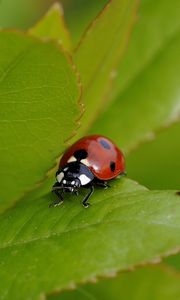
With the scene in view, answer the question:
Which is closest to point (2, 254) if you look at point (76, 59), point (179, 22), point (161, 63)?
point (76, 59)

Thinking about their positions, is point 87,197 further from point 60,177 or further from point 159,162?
point 159,162

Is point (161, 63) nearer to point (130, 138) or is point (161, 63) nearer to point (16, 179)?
point (130, 138)

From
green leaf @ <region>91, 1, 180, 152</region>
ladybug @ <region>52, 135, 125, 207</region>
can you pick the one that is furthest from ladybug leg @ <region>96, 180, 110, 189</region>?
green leaf @ <region>91, 1, 180, 152</region>

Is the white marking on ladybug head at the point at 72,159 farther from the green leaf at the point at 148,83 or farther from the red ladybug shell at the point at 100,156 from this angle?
the green leaf at the point at 148,83

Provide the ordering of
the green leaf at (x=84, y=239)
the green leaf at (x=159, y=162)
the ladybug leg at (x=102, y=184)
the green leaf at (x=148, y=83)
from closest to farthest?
the green leaf at (x=84, y=239)
the ladybug leg at (x=102, y=184)
the green leaf at (x=148, y=83)
the green leaf at (x=159, y=162)

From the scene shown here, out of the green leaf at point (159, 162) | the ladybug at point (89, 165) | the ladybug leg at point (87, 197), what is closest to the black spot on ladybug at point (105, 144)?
the ladybug at point (89, 165)

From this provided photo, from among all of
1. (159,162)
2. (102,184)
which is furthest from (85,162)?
(159,162)

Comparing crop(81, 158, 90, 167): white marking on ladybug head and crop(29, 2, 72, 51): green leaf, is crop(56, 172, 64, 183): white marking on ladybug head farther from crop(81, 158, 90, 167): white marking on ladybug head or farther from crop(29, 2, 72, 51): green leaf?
crop(29, 2, 72, 51): green leaf
